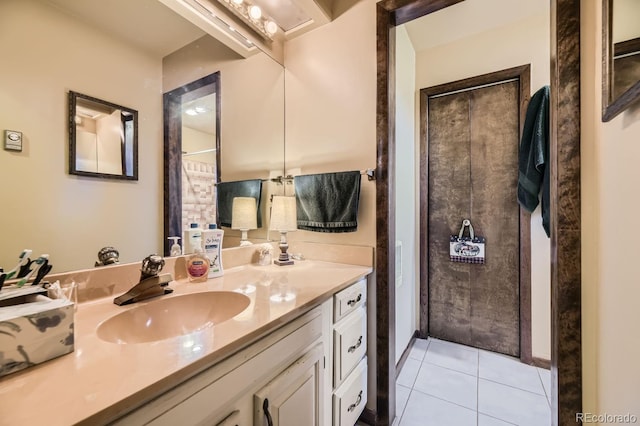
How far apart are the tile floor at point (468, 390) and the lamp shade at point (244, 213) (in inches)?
54.0

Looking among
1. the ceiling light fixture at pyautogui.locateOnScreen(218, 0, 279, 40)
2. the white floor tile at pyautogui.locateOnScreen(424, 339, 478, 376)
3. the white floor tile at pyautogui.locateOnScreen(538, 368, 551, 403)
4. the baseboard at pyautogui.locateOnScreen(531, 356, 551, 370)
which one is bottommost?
the white floor tile at pyautogui.locateOnScreen(424, 339, 478, 376)

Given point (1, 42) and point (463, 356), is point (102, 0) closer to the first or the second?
point (1, 42)

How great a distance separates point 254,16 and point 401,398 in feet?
7.88

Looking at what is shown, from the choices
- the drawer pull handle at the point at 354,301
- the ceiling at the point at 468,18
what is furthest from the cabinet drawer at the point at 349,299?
the ceiling at the point at 468,18

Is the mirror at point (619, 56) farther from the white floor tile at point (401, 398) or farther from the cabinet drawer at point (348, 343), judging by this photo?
the white floor tile at point (401, 398)

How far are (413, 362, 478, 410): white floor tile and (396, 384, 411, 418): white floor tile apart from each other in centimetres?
8

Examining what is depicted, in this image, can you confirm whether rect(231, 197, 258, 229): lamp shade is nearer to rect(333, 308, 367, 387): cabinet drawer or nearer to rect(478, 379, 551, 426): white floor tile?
rect(333, 308, 367, 387): cabinet drawer

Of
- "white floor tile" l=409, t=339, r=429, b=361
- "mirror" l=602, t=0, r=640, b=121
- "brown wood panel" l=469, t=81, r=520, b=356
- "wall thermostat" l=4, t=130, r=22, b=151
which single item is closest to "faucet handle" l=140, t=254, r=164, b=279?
"wall thermostat" l=4, t=130, r=22, b=151

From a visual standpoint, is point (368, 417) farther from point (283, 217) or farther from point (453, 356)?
point (283, 217)

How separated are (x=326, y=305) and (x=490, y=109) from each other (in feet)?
6.78

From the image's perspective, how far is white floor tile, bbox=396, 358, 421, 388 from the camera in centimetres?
171

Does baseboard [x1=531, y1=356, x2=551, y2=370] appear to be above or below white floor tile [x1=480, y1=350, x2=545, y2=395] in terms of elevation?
above

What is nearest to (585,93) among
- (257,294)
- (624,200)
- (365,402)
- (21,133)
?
(624,200)

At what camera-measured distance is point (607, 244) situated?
2.50ft
